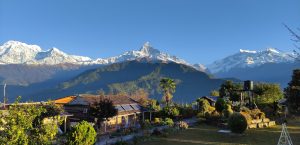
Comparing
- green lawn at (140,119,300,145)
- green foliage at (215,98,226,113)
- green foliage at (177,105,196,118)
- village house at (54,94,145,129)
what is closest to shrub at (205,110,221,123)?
green foliage at (215,98,226,113)

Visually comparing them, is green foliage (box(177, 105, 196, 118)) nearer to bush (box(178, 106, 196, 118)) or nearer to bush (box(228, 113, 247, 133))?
bush (box(178, 106, 196, 118))

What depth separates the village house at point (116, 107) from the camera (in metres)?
70.6

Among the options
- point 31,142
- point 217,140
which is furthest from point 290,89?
point 31,142

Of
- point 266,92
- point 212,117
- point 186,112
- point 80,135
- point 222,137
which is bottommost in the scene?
point 222,137

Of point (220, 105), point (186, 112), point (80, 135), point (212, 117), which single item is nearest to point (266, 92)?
point (220, 105)

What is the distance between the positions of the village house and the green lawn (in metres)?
18.2

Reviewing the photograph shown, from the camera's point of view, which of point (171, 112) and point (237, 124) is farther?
point (171, 112)

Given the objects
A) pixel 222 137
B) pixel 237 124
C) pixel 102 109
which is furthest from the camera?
pixel 102 109

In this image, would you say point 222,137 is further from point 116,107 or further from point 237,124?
point 116,107

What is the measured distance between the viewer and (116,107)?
72.2 m

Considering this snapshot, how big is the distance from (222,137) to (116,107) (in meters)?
28.6

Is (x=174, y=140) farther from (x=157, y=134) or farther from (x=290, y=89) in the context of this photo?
(x=290, y=89)

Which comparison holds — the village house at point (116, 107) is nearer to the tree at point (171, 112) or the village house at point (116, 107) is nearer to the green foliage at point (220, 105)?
the tree at point (171, 112)

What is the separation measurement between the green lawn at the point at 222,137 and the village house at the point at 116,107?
715 inches
